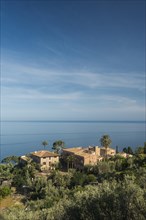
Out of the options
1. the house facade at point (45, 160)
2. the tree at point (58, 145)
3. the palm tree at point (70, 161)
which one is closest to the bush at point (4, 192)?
the house facade at point (45, 160)

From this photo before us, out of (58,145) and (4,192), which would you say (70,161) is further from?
(4,192)

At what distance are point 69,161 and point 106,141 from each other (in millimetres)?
10865

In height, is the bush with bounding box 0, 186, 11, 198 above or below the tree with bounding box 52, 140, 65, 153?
below

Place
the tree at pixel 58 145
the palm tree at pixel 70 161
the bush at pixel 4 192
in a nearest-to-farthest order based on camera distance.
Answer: the bush at pixel 4 192
the palm tree at pixel 70 161
the tree at pixel 58 145

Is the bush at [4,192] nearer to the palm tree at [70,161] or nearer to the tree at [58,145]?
the palm tree at [70,161]

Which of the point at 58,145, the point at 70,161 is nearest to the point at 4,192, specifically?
the point at 70,161

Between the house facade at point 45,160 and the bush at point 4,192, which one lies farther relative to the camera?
the house facade at point 45,160

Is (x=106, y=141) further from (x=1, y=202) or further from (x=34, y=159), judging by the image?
(x=1, y=202)

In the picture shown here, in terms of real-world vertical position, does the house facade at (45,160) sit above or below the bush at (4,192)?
above

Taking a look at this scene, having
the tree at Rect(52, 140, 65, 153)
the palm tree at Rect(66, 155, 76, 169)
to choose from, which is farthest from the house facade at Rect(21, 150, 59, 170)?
the tree at Rect(52, 140, 65, 153)

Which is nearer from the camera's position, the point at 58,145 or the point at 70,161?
the point at 70,161

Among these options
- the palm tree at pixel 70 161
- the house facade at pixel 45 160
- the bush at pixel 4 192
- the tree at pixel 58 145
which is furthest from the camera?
the tree at pixel 58 145

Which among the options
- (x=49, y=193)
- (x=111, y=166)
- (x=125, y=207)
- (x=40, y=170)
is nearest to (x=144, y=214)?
(x=125, y=207)

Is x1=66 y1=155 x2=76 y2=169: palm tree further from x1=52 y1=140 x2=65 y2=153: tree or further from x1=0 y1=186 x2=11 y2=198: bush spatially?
x1=0 y1=186 x2=11 y2=198: bush
